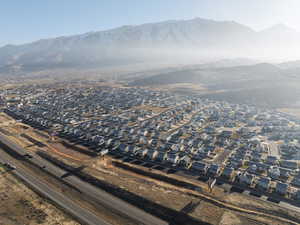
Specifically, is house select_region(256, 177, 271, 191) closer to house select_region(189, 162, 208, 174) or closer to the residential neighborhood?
the residential neighborhood

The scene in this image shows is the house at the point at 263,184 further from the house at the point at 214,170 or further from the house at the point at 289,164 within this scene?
the house at the point at 289,164

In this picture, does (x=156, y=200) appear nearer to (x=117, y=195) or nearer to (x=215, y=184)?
(x=117, y=195)

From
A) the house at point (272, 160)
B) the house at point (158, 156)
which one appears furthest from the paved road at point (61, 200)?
the house at point (272, 160)

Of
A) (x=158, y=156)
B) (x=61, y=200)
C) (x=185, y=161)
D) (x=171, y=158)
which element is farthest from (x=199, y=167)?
(x=61, y=200)

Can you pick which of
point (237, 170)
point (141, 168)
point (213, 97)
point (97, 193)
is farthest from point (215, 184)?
point (213, 97)

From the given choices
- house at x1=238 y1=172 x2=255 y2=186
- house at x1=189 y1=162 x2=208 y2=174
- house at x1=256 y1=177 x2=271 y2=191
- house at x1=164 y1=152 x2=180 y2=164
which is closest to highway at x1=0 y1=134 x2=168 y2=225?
house at x1=164 y1=152 x2=180 y2=164

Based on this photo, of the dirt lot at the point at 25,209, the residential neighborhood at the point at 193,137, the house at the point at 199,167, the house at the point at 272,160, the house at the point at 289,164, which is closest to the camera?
the dirt lot at the point at 25,209
